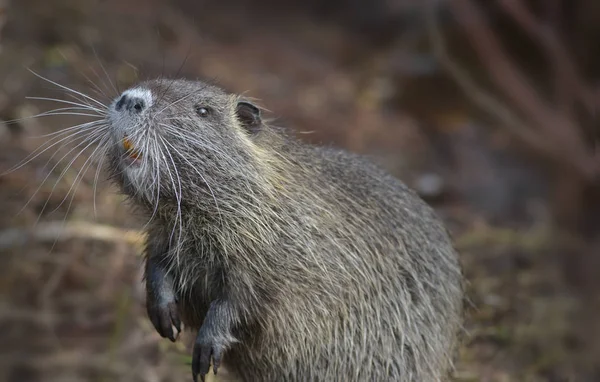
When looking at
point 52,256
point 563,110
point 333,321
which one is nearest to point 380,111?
point 563,110

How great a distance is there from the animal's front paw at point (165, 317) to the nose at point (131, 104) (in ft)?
2.53

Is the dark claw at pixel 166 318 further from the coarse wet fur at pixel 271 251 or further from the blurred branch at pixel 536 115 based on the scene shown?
the blurred branch at pixel 536 115

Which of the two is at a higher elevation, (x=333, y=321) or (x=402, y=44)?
(x=402, y=44)

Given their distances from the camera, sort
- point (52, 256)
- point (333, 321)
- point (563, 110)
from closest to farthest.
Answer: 1. point (333, 321)
2. point (52, 256)
3. point (563, 110)

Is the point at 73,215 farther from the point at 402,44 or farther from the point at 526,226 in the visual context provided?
the point at 402,44

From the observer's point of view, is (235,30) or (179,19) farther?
(235,30)

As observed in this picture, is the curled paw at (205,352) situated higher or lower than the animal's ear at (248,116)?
lower

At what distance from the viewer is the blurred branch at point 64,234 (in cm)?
546

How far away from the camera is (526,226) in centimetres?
808

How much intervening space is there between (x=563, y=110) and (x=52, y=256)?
4.31m

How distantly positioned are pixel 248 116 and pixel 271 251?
1.84 feet

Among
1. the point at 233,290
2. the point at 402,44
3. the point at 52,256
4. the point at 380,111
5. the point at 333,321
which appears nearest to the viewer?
the point at 233,290

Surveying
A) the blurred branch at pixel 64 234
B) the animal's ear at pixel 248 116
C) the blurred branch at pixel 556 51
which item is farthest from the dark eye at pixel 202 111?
the blurred branch at pixel 556 51

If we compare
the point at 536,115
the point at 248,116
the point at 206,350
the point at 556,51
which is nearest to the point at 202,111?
the point at 248,116
